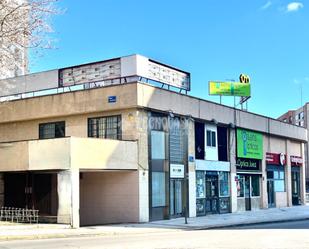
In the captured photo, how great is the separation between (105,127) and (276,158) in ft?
65.7

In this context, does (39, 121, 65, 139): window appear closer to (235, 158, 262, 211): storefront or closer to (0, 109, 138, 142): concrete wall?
(0, 109, 138, 142): concrete wall

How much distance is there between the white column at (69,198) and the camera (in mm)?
24469

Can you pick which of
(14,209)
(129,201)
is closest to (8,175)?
(14,209)

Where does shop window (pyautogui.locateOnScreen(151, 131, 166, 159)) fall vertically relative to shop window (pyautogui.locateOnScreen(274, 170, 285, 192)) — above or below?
above

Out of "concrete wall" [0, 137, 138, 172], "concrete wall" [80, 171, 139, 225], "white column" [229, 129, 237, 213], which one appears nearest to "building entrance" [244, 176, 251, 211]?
"white column" [229, 129, 237, 213]

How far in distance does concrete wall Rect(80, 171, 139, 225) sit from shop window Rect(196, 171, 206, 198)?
6235 millimetres

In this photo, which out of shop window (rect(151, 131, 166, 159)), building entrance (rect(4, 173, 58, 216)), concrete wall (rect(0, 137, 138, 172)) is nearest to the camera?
concrete wall (rect(0, 137, 138, 172))

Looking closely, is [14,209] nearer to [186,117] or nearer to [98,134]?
[98,134]

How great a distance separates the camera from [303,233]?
20.9 m

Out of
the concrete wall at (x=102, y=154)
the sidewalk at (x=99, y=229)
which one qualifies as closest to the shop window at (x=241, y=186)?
the sidewalk at (x=99, y=229)

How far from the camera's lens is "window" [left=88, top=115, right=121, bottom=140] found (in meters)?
29.2

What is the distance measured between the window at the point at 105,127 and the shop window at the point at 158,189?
305 centimetres

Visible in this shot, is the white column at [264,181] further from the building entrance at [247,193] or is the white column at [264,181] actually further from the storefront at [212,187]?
the storefront at [212,187]

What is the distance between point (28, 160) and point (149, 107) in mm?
6963
